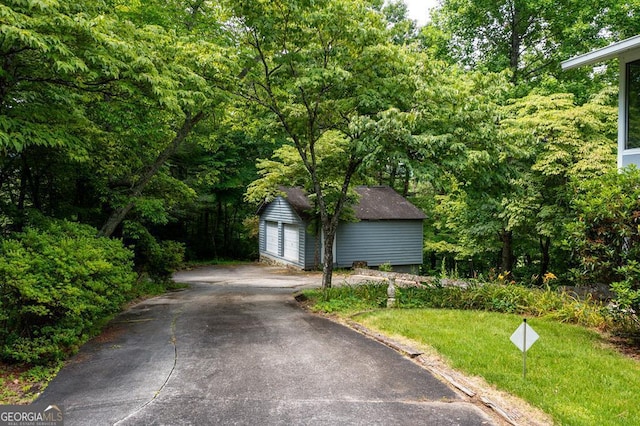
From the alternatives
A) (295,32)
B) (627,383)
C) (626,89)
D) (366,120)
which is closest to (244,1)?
(295,32)

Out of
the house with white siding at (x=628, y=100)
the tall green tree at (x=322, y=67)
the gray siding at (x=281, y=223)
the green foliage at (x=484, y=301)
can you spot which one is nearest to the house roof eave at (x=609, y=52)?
the house with white siding at (x=628, y=100)

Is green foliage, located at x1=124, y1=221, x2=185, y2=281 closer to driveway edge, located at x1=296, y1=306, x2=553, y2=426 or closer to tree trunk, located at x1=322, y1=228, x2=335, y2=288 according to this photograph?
tree trunk, located at x1=322, y1=228, x2=335, y2=288

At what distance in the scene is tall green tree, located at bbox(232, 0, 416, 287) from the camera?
30.0 ft

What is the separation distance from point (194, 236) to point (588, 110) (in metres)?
24.5

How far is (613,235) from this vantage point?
22.9 ft

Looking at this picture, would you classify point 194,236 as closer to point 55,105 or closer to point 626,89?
point 55,105

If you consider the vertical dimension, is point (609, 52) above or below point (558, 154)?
above

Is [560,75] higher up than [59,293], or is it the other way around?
[560,75]

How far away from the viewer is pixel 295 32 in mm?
9508

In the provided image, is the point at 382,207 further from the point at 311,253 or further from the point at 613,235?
the point at 613,235

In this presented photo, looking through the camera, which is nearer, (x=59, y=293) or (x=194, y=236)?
(x=59, y=293)

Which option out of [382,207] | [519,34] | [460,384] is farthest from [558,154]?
[382,207]

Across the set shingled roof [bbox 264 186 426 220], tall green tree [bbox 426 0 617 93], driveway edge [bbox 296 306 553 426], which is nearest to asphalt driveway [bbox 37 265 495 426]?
driveway edge [bbox 296 306 553 426]

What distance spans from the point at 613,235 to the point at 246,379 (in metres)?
6.13
